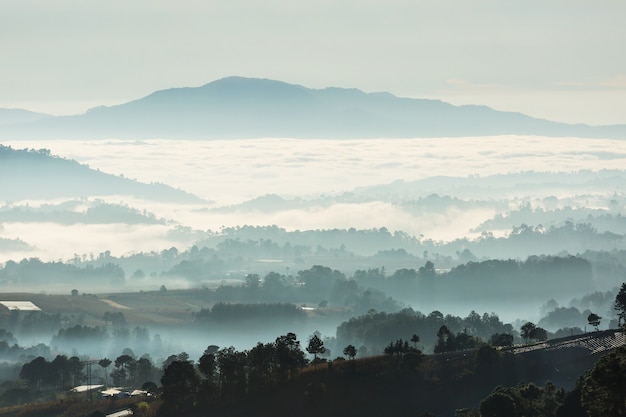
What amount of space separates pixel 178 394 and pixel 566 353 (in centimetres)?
5936

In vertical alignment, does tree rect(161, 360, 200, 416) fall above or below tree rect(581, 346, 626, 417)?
below

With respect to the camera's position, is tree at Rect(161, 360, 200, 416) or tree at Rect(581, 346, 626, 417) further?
tree at Rect(161, 360, 200, 416)

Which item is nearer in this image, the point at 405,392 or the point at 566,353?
the point at 405,392

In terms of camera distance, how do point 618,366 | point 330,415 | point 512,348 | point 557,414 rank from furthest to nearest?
point 512,348, point 330,415, point 557,414, point 618,366

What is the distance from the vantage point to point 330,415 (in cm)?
16362

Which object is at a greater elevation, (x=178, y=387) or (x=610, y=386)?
(x=610, y=386)

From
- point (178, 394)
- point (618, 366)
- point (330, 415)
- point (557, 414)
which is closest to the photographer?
point (618, 366)

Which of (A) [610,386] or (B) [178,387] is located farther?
(B) [178,387]

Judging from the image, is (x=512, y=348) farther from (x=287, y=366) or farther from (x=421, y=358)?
(x=287, y=366)

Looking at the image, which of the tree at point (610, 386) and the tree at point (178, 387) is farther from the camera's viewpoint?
the tree at point (178, 387)

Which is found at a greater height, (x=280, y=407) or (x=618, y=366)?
(x=618, y=366)

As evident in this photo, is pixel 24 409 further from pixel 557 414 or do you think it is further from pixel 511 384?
pixel 557 414

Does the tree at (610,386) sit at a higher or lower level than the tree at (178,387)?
higher

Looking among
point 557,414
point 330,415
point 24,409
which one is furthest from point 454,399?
point 24,409
